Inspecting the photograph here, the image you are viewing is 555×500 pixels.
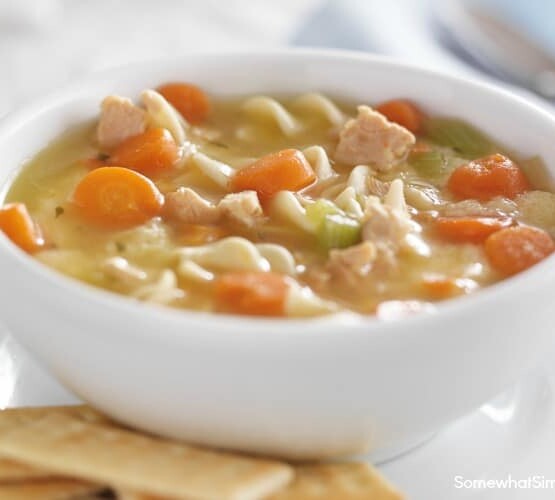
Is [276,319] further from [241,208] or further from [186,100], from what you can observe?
[186,100]

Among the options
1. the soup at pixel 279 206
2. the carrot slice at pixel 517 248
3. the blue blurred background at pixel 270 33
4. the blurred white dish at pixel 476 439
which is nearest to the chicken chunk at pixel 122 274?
the soup at pixel 279 206

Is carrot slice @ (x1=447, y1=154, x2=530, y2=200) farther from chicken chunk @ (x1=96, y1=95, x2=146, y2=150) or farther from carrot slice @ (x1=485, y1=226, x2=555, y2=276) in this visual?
chicken chunk @ (x1=96, y1=95, x2=146, y2=150)

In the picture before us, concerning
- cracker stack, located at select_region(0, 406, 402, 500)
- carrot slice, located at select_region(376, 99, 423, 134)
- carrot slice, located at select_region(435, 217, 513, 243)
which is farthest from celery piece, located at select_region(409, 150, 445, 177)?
cracker stack, located at select_region(0, 406, 402, 500)

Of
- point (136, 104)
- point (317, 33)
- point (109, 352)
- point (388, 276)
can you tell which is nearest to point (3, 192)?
point (136, 104)

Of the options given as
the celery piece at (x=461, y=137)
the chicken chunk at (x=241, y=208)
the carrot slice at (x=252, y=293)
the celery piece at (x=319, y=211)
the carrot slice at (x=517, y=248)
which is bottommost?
the chicken chunk at (x=241, y=208)

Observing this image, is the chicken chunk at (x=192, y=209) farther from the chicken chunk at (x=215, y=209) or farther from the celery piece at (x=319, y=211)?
the celery piece at (x=319, y=211)

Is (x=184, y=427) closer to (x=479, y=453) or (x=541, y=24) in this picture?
(x=479, y=453)
